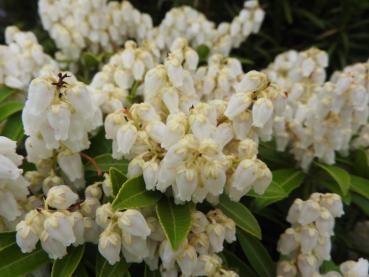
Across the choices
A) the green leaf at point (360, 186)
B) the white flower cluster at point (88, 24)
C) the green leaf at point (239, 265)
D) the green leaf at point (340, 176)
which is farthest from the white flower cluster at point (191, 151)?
the white flower cluster at point (88, 24)

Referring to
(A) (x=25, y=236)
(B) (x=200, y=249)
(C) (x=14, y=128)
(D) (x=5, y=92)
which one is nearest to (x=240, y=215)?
(B) (x=200, y=249)

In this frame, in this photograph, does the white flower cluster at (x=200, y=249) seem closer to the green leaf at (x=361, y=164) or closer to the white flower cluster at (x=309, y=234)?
the white flower cluster at (x=309, y=234)

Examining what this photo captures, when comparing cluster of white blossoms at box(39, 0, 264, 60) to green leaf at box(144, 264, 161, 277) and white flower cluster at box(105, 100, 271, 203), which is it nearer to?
white flower cluster at box(105, 100, 271, 203)

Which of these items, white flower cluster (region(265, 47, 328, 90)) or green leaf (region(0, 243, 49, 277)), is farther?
white flower cluster (region(265, 47, 328, 90))

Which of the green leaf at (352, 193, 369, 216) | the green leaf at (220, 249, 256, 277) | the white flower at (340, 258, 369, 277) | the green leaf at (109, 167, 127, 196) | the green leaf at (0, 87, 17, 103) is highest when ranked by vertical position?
the green leaf at (109, 167, 127, 196)

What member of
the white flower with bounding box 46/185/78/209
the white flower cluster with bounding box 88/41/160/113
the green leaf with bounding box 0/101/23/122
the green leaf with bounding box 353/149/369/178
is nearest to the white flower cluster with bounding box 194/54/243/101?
the white flower cluster with bounding box 88/41/160/113

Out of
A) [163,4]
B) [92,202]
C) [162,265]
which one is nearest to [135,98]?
[92,202]

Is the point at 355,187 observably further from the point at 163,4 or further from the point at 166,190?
the point at 163,4
